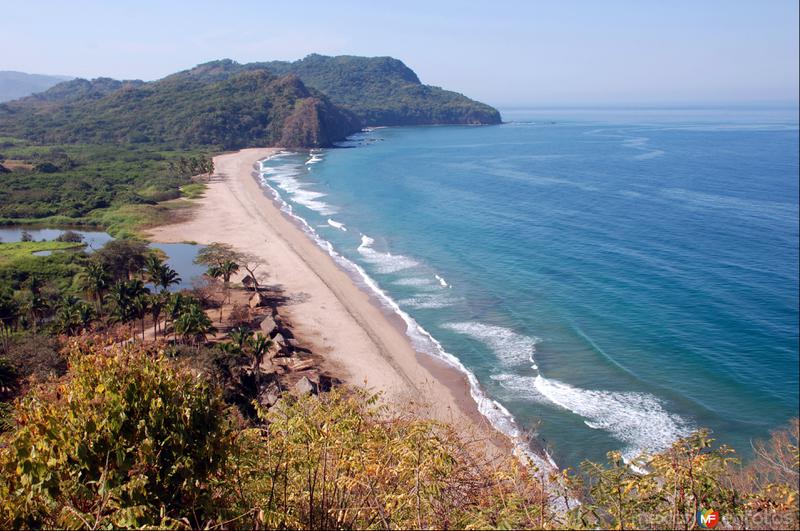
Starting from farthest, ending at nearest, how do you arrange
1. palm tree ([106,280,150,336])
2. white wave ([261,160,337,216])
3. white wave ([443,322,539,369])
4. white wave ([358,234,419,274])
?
1. white wave ([261,160,337,216])
2. white wave ([358,234,419,274])
3. white wave ([443,322,539,369])
4. palm tree ([106,280,150,336])

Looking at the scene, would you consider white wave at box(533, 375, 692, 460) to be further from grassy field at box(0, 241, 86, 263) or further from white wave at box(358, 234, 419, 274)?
grassy field at box(0, 241, 86, 263)

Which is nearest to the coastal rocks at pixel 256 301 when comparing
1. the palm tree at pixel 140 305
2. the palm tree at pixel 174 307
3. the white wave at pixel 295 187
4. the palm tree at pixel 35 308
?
the palm tree at pixel 174 307

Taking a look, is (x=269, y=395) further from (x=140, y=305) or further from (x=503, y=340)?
(x=503, y=340)

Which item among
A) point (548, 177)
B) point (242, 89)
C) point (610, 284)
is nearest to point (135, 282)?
point (610, 284)

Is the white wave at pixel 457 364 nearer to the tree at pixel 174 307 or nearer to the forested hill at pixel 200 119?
the tree at pixel 174 307

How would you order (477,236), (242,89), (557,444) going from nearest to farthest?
1. (557,444)
2. (477,236)
3. (242,89)

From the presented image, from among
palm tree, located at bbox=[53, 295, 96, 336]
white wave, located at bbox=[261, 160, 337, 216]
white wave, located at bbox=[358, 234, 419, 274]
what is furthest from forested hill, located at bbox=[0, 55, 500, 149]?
palm tree, located at bbox=[53, 295, 96, 336]

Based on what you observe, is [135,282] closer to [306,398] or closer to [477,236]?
[306,398]

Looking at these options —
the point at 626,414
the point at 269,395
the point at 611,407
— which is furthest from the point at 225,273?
the point at 626,414
